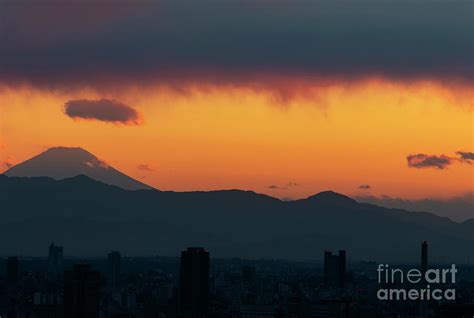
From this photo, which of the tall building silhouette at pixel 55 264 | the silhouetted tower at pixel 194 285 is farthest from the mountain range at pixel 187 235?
the silhouetted tower at pixel 194 285

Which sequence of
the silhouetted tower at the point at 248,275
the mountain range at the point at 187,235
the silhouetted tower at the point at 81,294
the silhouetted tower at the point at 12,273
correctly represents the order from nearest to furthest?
the silhouetted tower at the point at 81,294
the silhouetted tower at the point at 12,273
the silhouetted tower at the point at 248,275
the mountain range at the point at 187,235

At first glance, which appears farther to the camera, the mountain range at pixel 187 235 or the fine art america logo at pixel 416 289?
the mountain range at pixel 187 235

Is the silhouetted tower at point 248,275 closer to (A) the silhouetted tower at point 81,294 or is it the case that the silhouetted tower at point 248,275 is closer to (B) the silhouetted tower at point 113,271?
(B) the silhouetted tower at point 113,271

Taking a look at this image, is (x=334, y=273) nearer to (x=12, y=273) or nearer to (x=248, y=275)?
(x=248, y=275)

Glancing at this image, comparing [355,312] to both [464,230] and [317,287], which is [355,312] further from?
[464,230]

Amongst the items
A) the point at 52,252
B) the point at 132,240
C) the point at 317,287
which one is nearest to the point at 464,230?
the point at 132,240

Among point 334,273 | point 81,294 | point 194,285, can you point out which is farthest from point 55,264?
point 81,294

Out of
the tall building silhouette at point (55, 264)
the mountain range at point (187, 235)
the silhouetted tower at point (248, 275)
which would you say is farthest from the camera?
the mountain range at point (187, 235)

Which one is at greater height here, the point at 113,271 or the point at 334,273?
the point at 334,273
